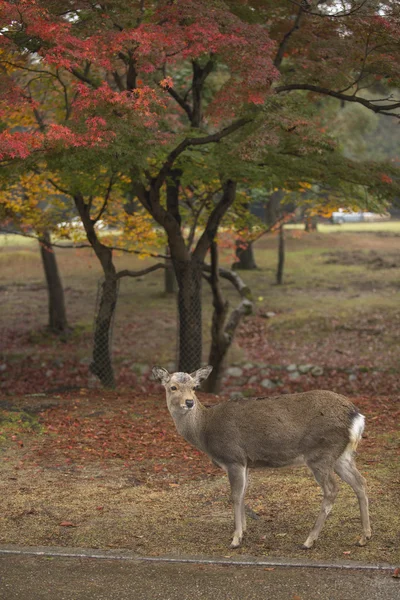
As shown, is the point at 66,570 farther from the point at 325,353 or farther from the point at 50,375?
the point at 325,353

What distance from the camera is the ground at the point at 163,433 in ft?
26.3

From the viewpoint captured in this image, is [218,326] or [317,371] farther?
[317,371]

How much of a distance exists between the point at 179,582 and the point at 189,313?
33.3ft

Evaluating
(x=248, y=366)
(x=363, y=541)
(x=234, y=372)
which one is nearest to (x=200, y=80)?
(x=234, y=372)

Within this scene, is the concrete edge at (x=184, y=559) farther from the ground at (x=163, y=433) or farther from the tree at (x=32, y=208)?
the tree at (x=32, y=208)

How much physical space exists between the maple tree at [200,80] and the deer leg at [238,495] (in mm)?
5809

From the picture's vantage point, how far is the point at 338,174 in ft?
48.8

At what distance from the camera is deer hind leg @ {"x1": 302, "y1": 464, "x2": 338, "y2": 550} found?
7355mm

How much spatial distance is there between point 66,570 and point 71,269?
32077 millimetres

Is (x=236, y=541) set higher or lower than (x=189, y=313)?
lower

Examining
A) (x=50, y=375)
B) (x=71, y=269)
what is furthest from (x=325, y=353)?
(x=71, y=269)

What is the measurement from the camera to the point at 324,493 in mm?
7395

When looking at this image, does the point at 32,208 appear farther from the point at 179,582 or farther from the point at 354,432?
the point at 179,582

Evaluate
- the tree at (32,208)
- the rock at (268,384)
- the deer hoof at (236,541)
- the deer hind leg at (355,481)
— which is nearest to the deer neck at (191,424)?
the deer hoof at (236,541)
